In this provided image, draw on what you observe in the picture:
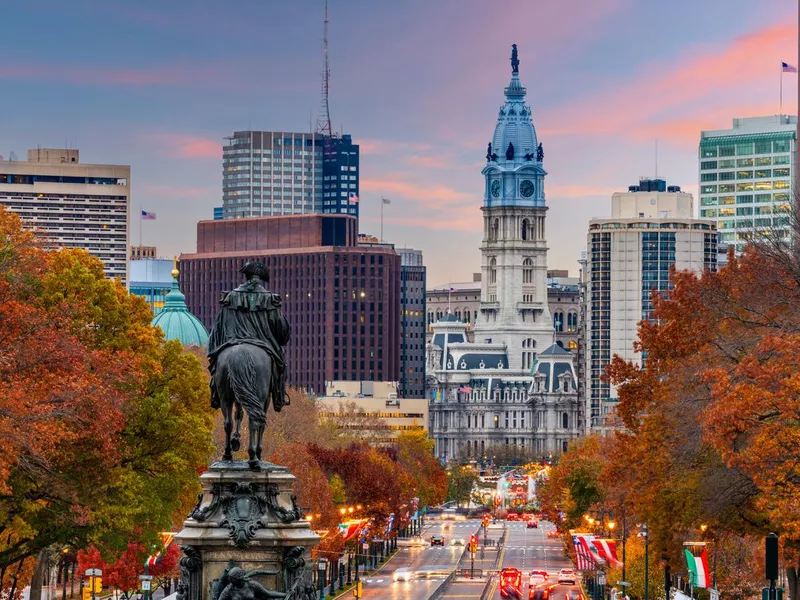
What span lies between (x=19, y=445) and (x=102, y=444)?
8.46m

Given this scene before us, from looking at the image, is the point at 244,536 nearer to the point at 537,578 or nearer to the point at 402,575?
the point at 537,578

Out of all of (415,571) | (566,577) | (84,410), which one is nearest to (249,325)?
(84,410)

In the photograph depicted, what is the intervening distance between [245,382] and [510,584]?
9198cm

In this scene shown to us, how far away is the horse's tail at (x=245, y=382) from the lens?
116 ft

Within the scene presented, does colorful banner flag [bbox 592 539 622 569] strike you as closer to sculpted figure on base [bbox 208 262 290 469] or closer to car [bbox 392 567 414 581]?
car [bbox 392 567 414 581]

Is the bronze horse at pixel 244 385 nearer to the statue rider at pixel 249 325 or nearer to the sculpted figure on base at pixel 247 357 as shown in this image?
the sculpted figure on base at pixel 247 357

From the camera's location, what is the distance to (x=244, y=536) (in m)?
34.2

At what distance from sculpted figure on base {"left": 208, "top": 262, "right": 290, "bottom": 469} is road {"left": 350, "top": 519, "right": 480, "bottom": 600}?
81.9 meters

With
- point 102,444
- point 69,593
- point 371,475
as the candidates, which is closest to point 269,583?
point 102,444

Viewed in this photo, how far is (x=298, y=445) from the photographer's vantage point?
458 ft

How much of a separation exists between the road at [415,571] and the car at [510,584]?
414 cm

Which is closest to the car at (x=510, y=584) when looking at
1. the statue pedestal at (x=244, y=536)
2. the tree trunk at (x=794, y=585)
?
Result: the tree trunk at (x=794, y=585)

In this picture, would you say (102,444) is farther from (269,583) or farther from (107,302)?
(269,583)

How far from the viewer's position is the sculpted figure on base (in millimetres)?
35406
